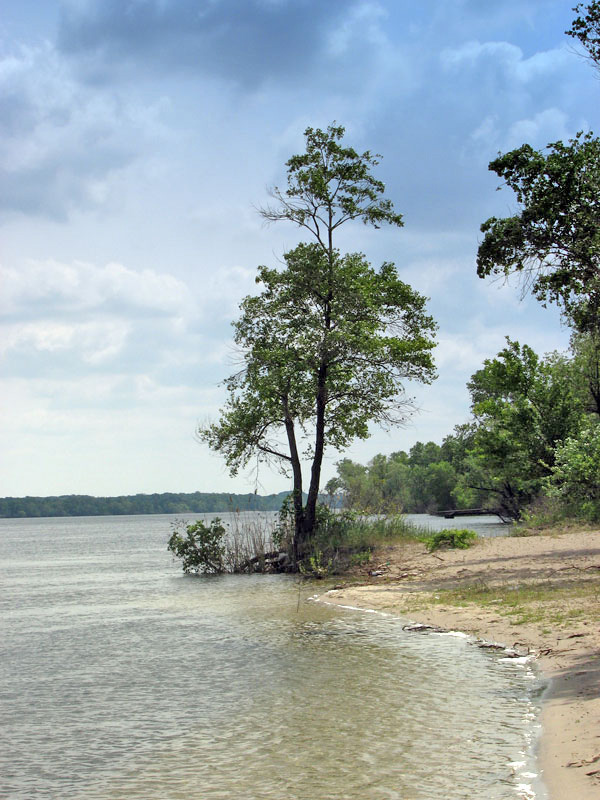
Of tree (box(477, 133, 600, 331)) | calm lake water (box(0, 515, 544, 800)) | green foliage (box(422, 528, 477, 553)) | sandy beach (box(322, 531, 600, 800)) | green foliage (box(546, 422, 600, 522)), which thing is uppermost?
tree (box(477, 133, 600, 331))

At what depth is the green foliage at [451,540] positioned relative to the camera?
2511cm

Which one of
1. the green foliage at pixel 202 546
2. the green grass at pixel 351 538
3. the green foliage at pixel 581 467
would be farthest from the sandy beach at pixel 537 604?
the green foliage at pixel 202 546

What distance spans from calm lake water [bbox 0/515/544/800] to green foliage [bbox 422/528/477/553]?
8656mm

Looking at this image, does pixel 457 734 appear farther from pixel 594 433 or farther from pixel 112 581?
pixel 112 581

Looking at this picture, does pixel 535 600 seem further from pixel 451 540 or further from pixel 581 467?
pixel 451 540

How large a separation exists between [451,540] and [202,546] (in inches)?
370

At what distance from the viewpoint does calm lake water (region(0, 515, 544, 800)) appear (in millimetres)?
6836

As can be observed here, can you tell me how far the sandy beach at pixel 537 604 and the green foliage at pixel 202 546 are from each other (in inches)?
263

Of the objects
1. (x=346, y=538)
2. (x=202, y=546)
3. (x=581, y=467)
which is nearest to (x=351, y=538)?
(x=346, y=538)

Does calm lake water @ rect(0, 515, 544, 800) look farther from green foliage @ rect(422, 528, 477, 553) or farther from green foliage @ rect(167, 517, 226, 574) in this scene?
green foliage @ rect(167, 517, 226, 574)

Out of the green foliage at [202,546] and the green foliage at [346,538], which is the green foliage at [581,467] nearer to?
the green foliage at [346,538]

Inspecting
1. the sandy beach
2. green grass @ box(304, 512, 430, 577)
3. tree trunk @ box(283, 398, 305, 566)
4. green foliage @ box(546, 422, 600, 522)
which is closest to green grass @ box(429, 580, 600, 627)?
the sandy beach

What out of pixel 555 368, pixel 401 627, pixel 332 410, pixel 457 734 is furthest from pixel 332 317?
pixel 457 734

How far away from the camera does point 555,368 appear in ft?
131
